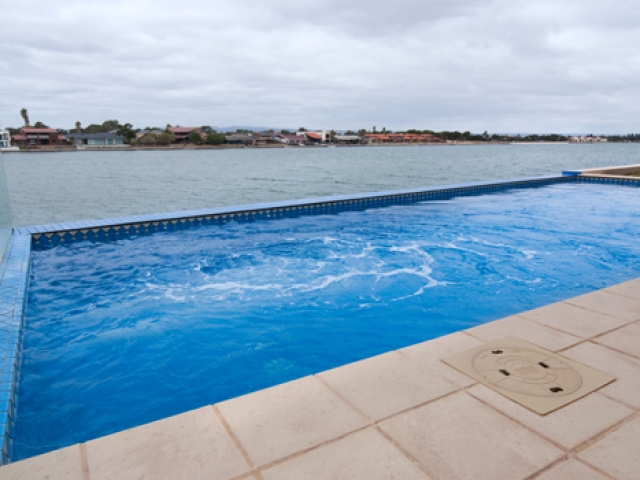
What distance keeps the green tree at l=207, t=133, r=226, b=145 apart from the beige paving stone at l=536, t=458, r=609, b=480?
10894 centimetres

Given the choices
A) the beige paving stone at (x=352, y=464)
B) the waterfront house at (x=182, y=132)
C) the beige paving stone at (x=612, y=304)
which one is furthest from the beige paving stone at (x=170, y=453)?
the waterfront house at (x=182, y=132)

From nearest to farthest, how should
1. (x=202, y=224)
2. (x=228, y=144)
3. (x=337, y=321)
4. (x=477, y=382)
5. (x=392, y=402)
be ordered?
1. (x=392, y=402)
2. (x=477, y=382)
3. (x=337, y=321)
4. (x=202, y=224)
5. (x=228, y=144)

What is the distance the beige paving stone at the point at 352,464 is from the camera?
2.23m

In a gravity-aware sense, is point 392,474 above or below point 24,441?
above

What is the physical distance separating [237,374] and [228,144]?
367 ft

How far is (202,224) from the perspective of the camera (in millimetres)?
11906

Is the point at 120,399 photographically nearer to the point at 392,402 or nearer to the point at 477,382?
the point at 392,402

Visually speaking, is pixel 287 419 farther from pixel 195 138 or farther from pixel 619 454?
pixel 195 138

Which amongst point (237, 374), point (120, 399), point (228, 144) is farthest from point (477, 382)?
point (228, 144)

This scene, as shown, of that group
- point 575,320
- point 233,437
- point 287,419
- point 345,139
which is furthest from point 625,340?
point 345,139

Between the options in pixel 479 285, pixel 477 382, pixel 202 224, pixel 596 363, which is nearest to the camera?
pixel 477 382

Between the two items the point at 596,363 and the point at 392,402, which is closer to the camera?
the point at 392,402

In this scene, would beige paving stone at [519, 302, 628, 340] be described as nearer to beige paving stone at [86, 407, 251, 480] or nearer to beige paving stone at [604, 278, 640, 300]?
beige paving stone at [604, 278, 640, 300]

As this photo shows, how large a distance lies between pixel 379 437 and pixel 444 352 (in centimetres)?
131
